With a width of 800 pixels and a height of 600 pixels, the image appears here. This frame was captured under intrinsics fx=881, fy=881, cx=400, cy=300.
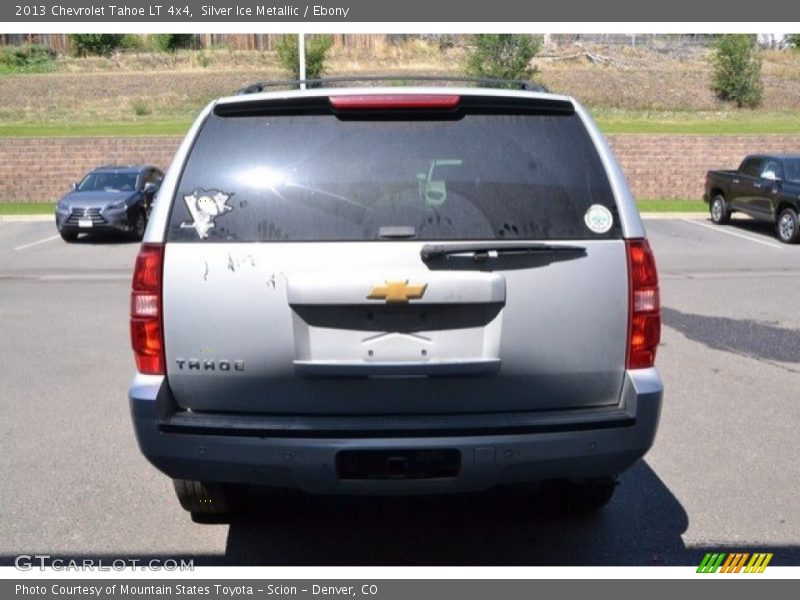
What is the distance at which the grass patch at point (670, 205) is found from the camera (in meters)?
23.6

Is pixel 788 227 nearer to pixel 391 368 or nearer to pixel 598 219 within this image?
pixel 598 219

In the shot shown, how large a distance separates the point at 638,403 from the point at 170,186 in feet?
6.65

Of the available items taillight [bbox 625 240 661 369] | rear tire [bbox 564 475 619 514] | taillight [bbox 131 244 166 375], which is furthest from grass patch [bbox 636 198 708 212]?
taillight [bbox 131 244 166 375]

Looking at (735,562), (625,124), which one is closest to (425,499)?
(735,562)

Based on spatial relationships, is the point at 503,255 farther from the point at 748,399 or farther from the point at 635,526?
the point at 748,399

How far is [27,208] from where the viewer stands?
2511 cm

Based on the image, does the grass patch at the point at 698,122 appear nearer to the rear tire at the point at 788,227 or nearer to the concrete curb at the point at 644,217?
the concrete curb at the point at 644,217

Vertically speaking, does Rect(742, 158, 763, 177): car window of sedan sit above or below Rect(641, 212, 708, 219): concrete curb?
above

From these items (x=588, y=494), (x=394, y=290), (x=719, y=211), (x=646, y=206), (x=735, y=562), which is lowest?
(x=646, y=206)

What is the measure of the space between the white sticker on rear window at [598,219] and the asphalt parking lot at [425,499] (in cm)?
163

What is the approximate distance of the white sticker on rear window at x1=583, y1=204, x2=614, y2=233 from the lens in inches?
136

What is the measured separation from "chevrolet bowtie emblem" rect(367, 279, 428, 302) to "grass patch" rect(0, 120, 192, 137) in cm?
2808

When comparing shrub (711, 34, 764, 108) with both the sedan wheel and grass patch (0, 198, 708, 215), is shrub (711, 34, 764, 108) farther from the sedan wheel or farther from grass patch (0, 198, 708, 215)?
the sedan wheel

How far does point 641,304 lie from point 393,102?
1.27 m
